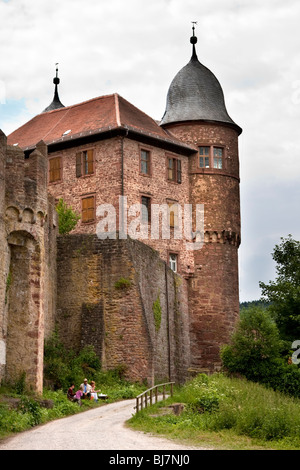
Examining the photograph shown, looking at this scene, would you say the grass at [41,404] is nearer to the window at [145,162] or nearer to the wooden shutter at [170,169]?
the window at [145,162]

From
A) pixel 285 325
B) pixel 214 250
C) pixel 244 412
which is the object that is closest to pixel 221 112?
pixel 214 250

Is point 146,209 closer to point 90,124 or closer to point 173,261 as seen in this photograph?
point 173,261

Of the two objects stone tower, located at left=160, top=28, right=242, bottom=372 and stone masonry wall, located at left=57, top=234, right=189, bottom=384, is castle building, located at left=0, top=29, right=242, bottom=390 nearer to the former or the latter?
stone tower, located at left=160, top=28, right=242, bottom=372

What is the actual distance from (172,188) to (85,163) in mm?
5175

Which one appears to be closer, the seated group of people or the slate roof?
the seated group of people

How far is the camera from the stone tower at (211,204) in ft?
158

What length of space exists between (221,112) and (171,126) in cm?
323

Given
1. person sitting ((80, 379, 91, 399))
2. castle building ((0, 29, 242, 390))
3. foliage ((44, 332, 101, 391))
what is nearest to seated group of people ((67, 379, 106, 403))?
person sitting ((80, 379, 91, 399))

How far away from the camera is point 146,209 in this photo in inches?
1845

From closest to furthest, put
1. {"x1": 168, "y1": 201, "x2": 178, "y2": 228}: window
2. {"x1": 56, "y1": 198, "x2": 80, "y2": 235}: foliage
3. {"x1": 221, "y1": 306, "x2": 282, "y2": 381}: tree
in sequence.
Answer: {"x1": 221, "y1": 306, "x2": 282, "y2": 381}: tree < {"x1": 56, "y1": 198, "x2": 80, "y2": 235}: foliage < {"x1": 168, "y1": 201, "x2": 178, "y2": 228}: window

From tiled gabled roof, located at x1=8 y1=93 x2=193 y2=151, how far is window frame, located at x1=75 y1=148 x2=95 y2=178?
858 millimetres

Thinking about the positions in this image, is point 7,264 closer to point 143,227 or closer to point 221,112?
point 143,227

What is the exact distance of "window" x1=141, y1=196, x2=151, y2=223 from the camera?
4659 cm

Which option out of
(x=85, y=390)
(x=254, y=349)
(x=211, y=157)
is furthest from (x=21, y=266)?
(x=211, y=157)
